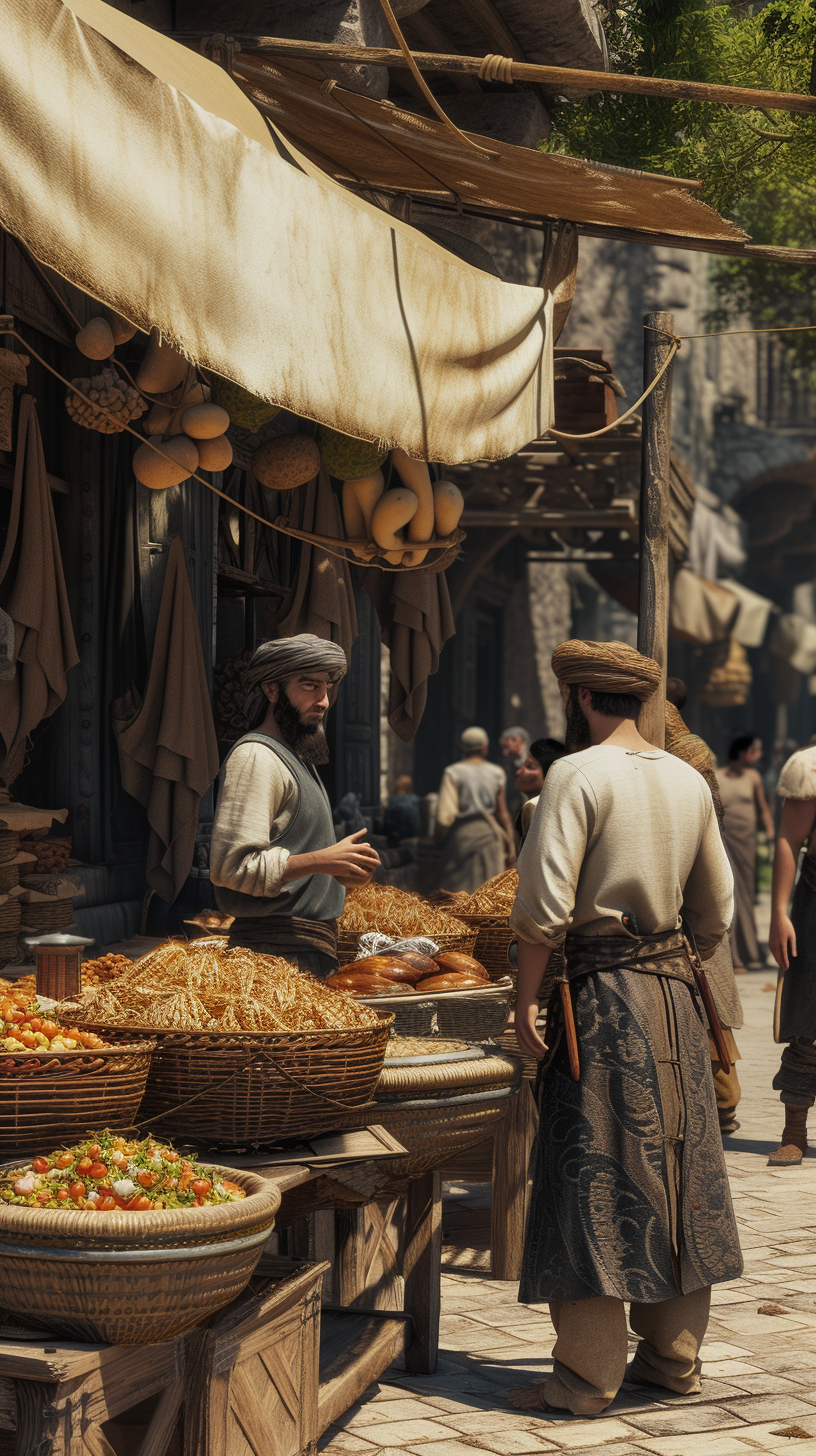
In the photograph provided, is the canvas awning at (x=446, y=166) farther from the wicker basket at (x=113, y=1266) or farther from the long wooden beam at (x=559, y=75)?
the wicker basket at (x=113, y=1266)

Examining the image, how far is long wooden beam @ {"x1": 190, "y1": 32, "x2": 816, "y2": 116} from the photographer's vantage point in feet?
17.0

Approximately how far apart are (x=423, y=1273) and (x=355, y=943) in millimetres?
1269

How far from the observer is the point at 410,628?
7.36 metres

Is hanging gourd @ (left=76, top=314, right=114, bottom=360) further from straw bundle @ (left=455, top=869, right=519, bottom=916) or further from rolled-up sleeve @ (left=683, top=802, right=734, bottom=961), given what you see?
rolled-up sleeve @ (left=683, top=802, right=734, bottom=961)

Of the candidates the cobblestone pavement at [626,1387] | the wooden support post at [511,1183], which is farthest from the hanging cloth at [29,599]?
the cobblestone pavement at [626,1387]

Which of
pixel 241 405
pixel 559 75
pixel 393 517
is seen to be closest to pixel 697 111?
pixel 393 517

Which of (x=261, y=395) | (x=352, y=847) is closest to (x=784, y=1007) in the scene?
(x=352, y=847)

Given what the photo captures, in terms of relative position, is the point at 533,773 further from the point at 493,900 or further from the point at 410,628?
the point at 410,628

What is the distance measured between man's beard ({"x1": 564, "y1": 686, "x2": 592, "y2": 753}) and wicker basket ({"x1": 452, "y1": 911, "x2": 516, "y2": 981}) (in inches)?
59.7

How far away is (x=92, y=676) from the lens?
650 cm

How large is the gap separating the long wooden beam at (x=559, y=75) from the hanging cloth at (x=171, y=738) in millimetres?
2096

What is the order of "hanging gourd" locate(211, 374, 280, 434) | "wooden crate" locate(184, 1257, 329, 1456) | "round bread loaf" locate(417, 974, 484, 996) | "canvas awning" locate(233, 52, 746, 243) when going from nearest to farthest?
1. "wooden crate" locate(184, 1257, 329, 1456)
2. "round bread loaf" locate(417, 974, 484, 996)
3. "canvas awning" locate(233, 52, 746, 243)
4. "hanging gourd" locate(211, 374, 280, 434)

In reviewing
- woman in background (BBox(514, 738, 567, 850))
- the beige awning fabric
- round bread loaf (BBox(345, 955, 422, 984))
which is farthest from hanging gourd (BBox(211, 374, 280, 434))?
round bread loaf (BBox(345, 955, 422, 984))

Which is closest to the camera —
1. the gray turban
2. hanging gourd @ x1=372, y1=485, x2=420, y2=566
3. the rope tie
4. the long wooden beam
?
the gray turban
